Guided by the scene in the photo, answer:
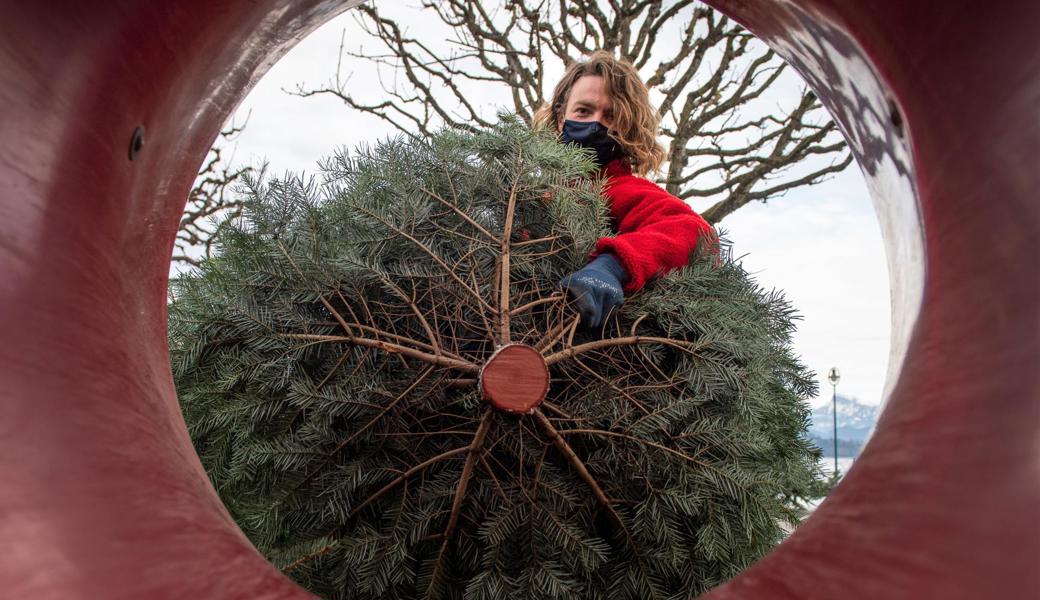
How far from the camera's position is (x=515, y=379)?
64cm

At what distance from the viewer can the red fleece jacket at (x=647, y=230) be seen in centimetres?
81

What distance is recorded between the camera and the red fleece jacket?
0.81 meters

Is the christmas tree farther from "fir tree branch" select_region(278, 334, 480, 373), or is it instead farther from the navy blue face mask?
the navy blue face mask

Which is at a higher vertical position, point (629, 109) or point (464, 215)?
point (629, 109)

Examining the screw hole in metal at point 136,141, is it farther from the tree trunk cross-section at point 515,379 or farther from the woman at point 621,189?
the woman at point 621,189

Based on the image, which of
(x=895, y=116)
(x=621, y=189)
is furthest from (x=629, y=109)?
(x=895, y=116)

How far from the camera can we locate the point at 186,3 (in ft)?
1.32

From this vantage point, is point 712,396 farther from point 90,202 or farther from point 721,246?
point 90,202

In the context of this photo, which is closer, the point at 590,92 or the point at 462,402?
the point at 462,402

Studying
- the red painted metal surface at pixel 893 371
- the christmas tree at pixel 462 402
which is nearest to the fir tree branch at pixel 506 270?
the christmas tree at pixel 462 402

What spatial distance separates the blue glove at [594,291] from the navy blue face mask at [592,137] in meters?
0.44

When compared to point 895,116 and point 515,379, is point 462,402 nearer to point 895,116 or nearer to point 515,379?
point 515,379

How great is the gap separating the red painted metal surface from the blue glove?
0.34m

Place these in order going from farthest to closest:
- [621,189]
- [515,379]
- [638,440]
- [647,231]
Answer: [621,189] < [647,231] < [638,440] < [515,379]
